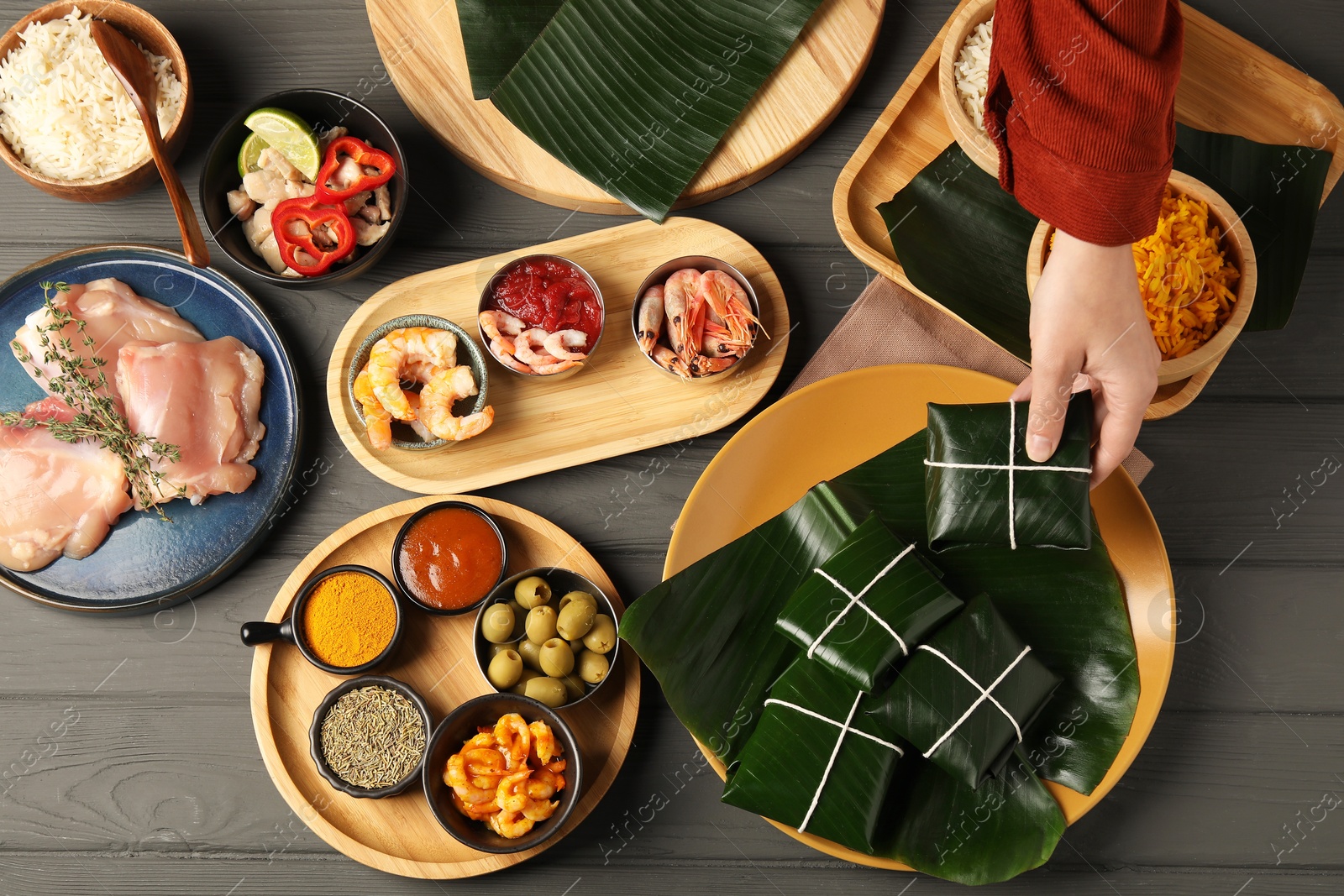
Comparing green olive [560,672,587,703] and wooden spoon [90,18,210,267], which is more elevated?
wooden spoon [90,18,210,267]

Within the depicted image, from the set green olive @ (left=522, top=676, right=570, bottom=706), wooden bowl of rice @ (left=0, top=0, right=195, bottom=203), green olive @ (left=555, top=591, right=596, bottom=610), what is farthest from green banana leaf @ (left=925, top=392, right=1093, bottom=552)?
wooden bowl of rice @ (left=0, top=0, right=195, bottom=203)

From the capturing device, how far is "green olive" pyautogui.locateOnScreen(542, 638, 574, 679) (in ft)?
6.05

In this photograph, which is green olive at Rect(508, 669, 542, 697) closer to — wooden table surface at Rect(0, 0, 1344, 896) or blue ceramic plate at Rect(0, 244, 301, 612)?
wooden table surface at Rect(0, 0, 1344, 896)

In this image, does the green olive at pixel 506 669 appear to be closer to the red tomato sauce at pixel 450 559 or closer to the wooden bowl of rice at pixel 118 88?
the red tomato sauce at pixel 450 559

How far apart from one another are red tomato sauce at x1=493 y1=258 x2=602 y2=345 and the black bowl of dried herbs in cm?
88

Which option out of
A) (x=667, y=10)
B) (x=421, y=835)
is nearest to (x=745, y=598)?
(x=421, y=835)

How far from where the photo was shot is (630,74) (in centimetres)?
198

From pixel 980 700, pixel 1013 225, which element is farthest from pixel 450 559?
pixel 1013 225

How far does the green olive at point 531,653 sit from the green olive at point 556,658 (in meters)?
0.03

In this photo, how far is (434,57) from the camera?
2066mm

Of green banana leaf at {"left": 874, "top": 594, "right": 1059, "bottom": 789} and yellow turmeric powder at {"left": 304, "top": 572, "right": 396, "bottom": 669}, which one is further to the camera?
yellow turmeric powder at {"left": 304, "top": 572, "right": 396, "bottom": 669}

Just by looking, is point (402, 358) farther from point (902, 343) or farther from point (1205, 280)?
point (1205, 280)

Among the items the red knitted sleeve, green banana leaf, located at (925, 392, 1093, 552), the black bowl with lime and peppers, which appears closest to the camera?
the red knitted sleeve

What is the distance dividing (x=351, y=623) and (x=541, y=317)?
2.69 ft
